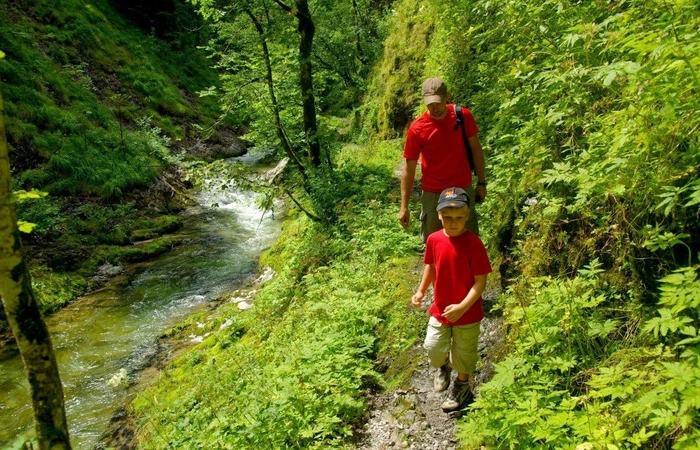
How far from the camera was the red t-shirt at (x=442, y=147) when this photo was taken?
4.04 meters

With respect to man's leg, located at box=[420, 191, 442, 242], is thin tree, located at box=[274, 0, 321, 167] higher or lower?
higher

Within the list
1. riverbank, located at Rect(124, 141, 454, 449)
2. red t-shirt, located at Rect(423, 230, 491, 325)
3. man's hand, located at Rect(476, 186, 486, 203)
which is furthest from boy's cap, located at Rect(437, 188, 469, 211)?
riverbank, located at Rect(124, 141, 454, 449)

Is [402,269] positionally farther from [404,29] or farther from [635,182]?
[404,29]

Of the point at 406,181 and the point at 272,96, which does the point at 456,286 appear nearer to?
the point at 406,181

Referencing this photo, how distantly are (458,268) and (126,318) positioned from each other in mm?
9170

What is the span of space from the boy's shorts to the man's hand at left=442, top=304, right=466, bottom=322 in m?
0.25

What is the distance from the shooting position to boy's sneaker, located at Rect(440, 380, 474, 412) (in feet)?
12.2

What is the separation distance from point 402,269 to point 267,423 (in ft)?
9.86

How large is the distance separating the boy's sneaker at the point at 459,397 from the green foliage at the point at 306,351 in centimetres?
81

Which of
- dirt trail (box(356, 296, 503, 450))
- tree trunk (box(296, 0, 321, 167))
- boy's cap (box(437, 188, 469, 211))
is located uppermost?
tree trunk (box(296, 0, 321, 167))

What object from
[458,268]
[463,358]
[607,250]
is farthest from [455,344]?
[607,250]

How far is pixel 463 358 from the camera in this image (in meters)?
3.51

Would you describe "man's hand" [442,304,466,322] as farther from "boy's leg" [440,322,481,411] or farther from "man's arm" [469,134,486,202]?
"man's arm" [469,134,486,202]

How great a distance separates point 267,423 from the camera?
3.94m
